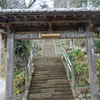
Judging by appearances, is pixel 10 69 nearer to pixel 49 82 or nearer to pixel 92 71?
pixel 92 71

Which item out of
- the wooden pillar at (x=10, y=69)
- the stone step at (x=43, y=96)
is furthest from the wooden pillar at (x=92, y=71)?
the wooden pillar at (x=10, y=69)

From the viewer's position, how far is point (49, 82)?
7090mm

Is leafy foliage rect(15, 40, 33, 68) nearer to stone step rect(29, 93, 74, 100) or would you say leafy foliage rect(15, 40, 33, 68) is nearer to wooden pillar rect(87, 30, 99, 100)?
stone step rect(29, 93, 74, 100)

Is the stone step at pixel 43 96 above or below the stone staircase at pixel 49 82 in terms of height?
below

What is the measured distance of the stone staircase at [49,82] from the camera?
20.1 feet

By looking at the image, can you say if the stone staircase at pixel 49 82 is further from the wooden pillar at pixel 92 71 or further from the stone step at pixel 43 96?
the wooden pillar at pixel 92 71

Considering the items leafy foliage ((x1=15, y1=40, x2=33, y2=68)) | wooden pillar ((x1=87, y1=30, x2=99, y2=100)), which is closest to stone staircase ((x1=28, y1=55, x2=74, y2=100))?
leafy foliage ((x1=15, y1=40, x2=33, y2=68))

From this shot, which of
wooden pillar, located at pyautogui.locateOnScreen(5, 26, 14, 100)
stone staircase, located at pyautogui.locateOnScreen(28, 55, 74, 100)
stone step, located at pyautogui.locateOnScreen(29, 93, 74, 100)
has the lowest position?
stone step, located at pyautogui.locateOnScreen(29, 93, 74, 100)

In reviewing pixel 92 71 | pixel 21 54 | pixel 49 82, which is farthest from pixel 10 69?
pixel 21 54

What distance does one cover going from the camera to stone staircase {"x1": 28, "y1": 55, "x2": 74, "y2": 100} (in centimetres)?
612

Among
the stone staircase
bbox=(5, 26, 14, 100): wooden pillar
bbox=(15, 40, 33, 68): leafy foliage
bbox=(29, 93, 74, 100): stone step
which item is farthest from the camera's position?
bbox=(15, 40, 33, 68): leafy foliage

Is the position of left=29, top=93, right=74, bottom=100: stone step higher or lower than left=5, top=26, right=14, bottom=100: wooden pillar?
lower

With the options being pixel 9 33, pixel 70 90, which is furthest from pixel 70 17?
pixel 70 90

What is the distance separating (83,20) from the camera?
4340 mm
